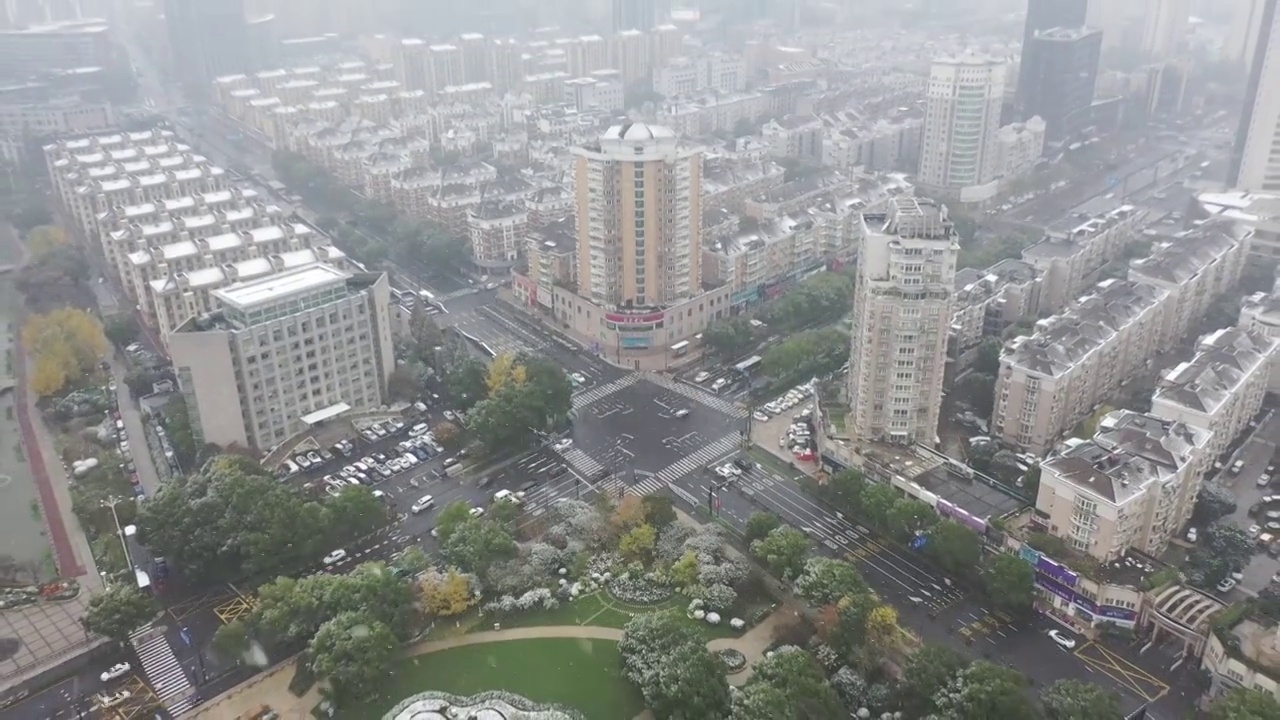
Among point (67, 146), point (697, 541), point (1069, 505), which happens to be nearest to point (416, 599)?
point (697, 541)

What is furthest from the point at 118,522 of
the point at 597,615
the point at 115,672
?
the point at 597,615

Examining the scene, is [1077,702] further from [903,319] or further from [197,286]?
[197,286]

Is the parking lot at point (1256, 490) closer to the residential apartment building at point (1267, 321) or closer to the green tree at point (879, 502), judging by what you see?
the residential apartment building at point (1267, 321)

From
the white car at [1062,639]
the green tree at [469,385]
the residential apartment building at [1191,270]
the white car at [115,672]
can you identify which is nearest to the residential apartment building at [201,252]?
the green tree at [469,385]

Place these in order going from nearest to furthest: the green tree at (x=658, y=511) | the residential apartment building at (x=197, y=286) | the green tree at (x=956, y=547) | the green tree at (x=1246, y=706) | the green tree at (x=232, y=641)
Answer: the green tree at (x=1246, y=706), the green tree at (x=232, y=641), the green tree at (x=956, y=547), the green tree at (x=658, y=511), the residential apartment building at (x=197, y=286)

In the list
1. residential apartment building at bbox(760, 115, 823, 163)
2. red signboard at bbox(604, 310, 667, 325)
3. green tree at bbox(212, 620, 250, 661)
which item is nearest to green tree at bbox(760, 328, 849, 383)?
red signboard at bbox(604, 310, 667, 325)

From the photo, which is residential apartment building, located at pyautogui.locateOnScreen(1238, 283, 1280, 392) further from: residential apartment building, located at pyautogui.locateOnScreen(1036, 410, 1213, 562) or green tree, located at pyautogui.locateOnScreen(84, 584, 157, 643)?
green tree, located at pyautogui.locateOnScreen(84, 584, 157, 643)

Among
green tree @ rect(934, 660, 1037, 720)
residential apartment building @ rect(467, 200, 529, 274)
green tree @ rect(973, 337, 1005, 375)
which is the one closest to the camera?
green tree @ rect(934, 660, 1037, 720)
